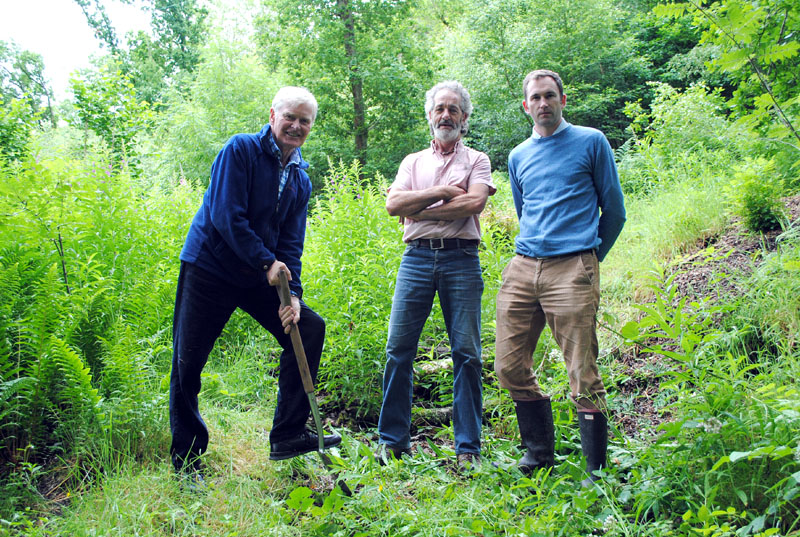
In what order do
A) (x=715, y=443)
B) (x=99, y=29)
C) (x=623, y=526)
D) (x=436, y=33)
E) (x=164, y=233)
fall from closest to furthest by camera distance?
1. (x=623, y=526)
2. (x=715, y=443)
3. (x=164, y=233)
4. (x=436, y=33)
5. (x=99, y=29)

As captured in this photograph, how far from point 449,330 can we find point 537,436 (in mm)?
774

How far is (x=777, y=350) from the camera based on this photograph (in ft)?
11.5

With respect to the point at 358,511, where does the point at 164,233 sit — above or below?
above

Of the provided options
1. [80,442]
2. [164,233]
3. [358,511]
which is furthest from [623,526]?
[164,233]

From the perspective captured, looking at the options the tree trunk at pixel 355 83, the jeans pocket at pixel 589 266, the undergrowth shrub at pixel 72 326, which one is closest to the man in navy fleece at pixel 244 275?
the undergrowth shrub at pixel 72 326

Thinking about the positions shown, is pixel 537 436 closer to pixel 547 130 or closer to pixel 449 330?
pixel 449 330

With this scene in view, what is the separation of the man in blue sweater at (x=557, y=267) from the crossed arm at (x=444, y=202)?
0.27 m

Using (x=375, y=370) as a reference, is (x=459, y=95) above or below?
above

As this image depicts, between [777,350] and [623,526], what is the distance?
86.8 inches

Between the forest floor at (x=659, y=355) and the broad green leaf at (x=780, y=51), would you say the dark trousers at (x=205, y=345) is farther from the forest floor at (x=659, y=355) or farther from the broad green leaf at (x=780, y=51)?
the broad green leaf at (x=780, y=51)

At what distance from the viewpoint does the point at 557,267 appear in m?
2.75

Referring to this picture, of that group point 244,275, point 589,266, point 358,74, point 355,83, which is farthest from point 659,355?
point 355,83

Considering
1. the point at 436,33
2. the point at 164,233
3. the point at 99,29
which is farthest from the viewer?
the point at 99,29

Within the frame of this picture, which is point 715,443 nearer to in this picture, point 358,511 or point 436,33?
point 358,511
